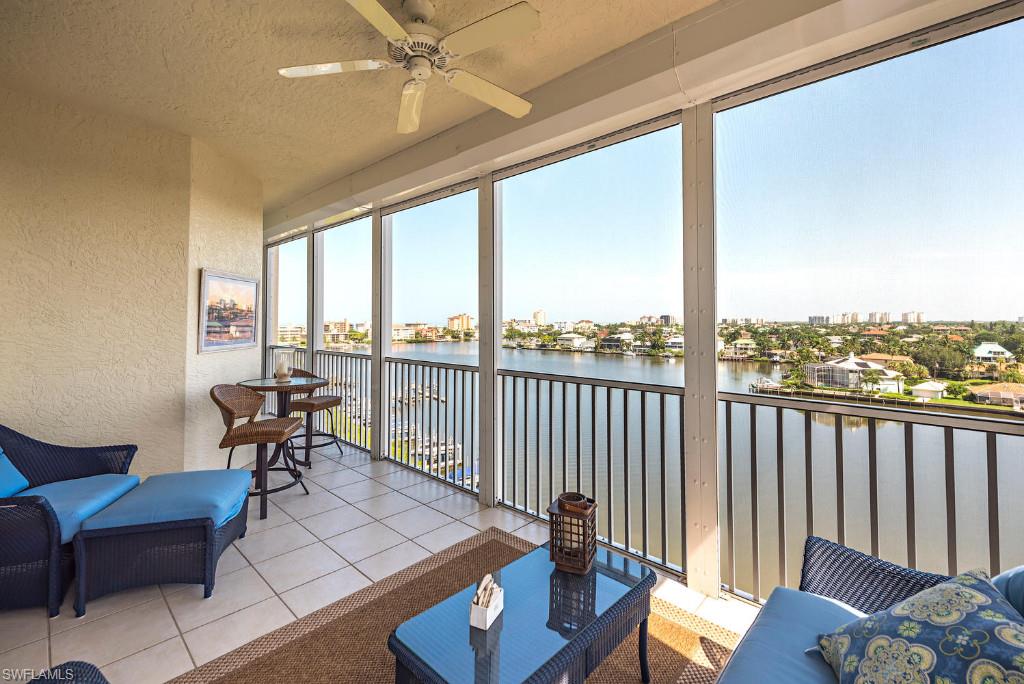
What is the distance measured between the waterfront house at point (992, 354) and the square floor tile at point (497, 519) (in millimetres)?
2545

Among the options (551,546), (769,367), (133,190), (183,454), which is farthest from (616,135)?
(183,454)

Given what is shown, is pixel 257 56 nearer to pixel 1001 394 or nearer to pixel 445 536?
pixel 445 536

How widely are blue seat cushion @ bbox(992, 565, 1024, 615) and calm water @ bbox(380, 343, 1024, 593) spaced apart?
787mm

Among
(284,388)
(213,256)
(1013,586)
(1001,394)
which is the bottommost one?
(1013,586)

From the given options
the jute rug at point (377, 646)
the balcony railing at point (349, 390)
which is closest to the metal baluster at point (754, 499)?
the jute rug at point (377, 646)

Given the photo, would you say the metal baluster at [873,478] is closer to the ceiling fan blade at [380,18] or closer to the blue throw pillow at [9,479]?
the ceiling fan blade at [380,18]

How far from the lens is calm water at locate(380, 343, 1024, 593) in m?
1.73

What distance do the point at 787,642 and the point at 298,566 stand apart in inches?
95.7

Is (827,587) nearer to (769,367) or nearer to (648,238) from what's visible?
(769,367)

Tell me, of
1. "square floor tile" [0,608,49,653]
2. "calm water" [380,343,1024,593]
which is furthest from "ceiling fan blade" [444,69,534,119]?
"square floor tile" [0,608,49,653]

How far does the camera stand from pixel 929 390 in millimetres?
1761

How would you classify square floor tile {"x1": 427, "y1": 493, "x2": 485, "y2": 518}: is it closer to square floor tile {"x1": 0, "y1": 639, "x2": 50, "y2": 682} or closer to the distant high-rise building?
the distant high-rise building

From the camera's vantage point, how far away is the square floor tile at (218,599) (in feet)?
6.61

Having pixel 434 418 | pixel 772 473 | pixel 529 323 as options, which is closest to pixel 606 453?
pixel 772 473
